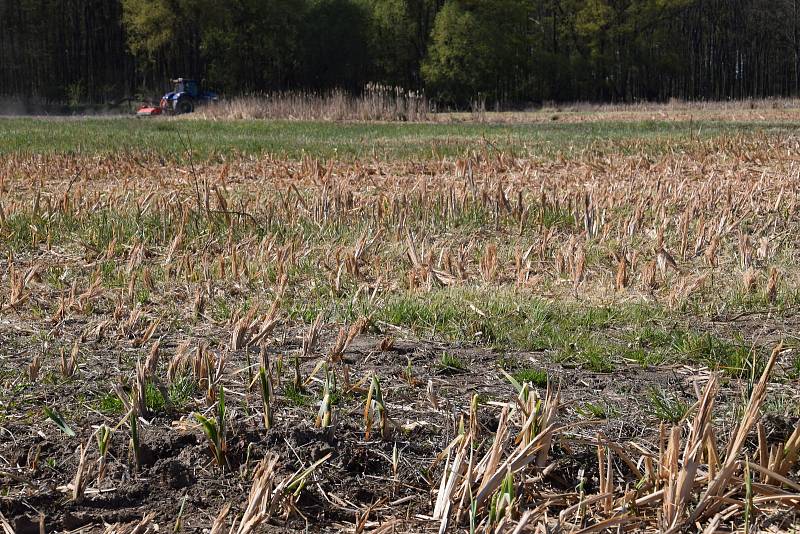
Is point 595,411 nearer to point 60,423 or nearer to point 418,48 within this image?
point 60,423

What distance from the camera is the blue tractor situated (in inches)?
1581

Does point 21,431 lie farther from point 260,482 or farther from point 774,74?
point 774,74

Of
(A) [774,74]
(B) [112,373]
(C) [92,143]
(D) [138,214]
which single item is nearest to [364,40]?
(A) [774,74]

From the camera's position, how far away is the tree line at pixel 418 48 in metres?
53.0

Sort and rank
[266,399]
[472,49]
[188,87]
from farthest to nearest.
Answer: [472,49]
[188,87]
[266,399]

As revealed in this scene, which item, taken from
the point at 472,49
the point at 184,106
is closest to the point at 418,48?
the point at 472,49

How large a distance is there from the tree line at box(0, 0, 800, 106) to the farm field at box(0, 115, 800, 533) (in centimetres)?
4558

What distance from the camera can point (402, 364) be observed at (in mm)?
3607

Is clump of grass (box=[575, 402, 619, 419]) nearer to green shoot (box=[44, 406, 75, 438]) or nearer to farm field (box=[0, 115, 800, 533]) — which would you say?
farm field (box=[0, 115, 800, 533])

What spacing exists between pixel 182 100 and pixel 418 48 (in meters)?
19.9

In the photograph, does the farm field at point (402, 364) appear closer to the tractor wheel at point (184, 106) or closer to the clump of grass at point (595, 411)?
the clump of grass at point (595, 411)

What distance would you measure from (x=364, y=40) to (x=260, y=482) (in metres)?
55.3

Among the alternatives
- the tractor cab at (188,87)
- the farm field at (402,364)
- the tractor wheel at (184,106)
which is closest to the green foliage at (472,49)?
the tractor cab at (188,87)

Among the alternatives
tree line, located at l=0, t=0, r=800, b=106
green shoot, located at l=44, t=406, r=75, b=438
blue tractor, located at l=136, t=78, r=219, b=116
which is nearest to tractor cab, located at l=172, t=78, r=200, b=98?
blue tractor, located at l=136, t=78, r=219, b=116
